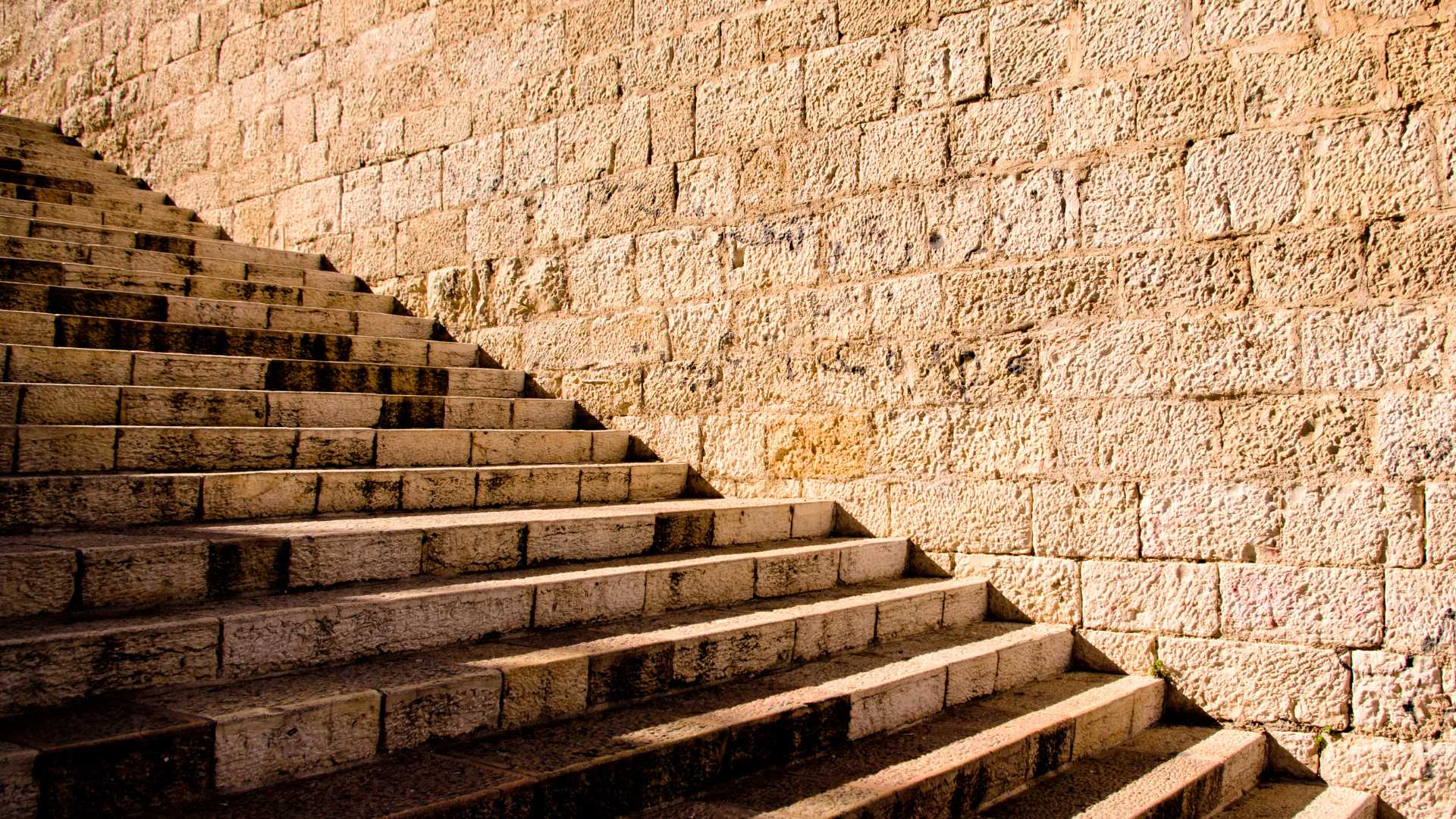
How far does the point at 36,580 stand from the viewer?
2.52 metres

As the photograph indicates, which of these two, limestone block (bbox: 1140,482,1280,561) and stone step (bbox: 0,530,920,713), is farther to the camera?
limestone block (bbox: 1140,482,1280,561)

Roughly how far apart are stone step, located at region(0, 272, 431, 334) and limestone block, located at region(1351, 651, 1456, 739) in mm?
4652

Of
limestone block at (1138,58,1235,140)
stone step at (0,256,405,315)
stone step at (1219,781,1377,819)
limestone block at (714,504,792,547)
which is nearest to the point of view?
stone step at (1219,781,1377,819)

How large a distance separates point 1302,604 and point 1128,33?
87.2 inches

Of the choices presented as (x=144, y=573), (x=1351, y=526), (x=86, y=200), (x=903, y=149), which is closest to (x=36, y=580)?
(x=144, y=573)

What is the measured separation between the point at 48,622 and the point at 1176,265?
3.72 meters

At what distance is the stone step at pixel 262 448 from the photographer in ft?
11.1

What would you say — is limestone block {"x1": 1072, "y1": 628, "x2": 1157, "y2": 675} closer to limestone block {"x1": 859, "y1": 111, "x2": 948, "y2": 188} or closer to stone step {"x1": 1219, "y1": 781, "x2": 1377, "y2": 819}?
stone step {"x1": 1219, "y1": 781, "x2": 1377, "y2": 819}

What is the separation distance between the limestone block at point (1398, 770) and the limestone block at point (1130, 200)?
1879 mm

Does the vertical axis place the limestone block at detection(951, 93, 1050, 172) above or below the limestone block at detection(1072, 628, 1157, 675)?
above

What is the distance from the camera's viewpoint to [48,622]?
96.9 inches

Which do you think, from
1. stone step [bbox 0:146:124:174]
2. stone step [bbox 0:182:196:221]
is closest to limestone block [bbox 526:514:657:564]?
stone step [bbox 0:182:196:221]

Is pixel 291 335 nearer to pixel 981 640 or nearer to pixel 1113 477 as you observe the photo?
pixel 981 640

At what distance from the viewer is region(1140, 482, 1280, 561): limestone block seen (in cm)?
388
